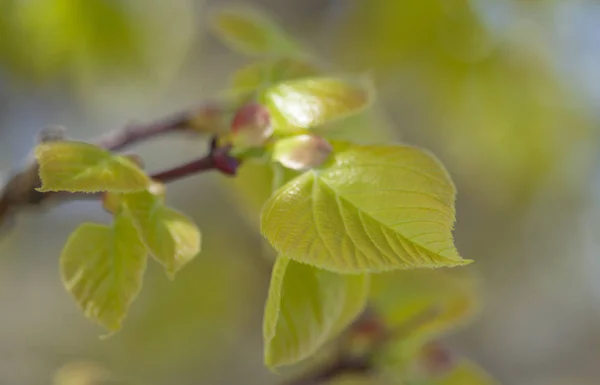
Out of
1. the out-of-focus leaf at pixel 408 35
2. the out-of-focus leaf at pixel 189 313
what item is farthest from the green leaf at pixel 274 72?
the out-of-focus leaf at pixel 189 313

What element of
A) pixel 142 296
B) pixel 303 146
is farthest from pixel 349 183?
pixel 142 296

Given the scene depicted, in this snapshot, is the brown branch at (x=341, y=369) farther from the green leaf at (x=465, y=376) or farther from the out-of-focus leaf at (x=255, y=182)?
the out-of-focus leaf at (x=255, y=182)

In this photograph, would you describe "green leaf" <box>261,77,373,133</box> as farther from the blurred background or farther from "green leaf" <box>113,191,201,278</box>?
the blurred background

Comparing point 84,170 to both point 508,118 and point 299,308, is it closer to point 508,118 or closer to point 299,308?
point 299,308

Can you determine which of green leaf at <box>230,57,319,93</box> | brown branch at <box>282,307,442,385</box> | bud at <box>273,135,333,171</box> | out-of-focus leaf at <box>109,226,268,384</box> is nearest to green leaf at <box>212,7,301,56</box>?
green leaf at <box>230,57,319,93</box>

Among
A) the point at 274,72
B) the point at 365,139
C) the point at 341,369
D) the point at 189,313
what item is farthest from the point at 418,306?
the point at 189,313

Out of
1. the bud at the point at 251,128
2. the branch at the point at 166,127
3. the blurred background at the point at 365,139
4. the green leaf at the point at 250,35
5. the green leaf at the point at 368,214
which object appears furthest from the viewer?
the blurred background at the point at 365,139
